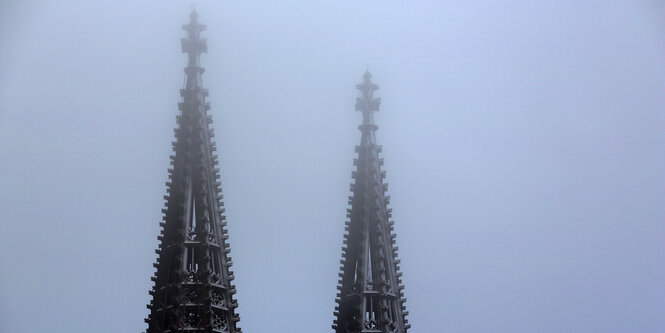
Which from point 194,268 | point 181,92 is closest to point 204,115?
point 181,92

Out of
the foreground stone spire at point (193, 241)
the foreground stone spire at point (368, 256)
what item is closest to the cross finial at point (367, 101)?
the foreground stone spire at point (368, 256)

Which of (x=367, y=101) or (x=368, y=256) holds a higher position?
(x=367, y=101)

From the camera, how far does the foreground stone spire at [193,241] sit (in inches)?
2881

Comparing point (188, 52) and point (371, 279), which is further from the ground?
point (188, 52)

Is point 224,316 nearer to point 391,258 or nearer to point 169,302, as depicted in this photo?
point 169,302

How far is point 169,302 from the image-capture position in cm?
7350

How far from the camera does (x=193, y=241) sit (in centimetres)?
7400

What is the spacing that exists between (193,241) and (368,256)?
23.1ft

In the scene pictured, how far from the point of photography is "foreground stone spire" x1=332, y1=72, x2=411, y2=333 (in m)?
75.5

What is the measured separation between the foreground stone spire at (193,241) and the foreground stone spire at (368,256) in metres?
4.61

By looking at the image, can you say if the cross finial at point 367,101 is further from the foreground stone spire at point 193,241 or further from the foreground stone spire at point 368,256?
the foreground stone spire at point 193,241

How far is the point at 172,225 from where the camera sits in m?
74.7

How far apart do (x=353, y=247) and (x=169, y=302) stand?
25.6 feet

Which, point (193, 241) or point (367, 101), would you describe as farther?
point (367, 101)
